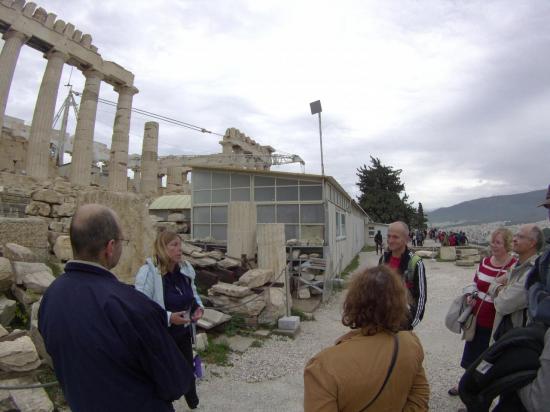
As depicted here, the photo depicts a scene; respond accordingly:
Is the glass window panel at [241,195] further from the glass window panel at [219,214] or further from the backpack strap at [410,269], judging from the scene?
the backpack strap at [410,269]

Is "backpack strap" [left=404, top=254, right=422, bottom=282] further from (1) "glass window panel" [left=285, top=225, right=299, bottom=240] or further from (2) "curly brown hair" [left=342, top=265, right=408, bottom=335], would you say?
(1) "glass window panel" [left=285, top=225, right=299, bottom=240]

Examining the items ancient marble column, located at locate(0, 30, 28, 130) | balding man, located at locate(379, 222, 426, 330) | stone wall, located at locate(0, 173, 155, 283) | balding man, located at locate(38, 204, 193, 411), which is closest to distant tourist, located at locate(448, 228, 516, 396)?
balding man, located at locate(379, 222, 426, 330)

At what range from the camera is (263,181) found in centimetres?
1374

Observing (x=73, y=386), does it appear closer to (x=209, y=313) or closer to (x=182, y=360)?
(x=182, y=360)

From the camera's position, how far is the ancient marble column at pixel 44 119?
2033cm

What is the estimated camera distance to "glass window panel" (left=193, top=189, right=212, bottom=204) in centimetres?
1477

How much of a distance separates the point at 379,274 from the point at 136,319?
1230 millimetres

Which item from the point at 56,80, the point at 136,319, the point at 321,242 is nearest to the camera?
the point at 136,319

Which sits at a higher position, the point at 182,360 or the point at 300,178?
the point at 300,178

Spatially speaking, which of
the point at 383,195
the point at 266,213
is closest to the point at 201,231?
the point at 266,213

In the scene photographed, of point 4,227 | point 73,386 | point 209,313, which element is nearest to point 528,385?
point 73,386

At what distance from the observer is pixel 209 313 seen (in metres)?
7.24

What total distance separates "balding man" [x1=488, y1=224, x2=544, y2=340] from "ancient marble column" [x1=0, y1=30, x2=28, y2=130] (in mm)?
22871

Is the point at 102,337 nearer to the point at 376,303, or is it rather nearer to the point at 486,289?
the point at 376,303
